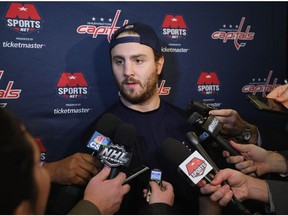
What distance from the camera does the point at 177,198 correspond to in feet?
4.91

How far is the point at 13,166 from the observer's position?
638 millimetres

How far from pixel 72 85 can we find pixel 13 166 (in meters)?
1.20

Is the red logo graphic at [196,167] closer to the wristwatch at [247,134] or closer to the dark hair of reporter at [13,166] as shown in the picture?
the dark hair of reporter at [13,166]

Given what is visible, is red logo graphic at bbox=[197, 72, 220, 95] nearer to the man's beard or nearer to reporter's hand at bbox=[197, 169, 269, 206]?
the man's beard

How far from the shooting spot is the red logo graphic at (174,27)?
1992 millimetres

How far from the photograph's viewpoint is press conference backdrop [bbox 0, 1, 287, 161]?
1689mm

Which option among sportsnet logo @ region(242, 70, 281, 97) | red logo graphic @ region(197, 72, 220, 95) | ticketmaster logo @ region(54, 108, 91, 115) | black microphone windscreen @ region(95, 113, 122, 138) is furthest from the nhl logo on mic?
sportsnet logo @ region(242, 70, 281, 97)

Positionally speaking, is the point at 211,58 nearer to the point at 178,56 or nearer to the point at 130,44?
the point at 178,56

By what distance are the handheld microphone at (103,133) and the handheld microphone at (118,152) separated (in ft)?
0.13

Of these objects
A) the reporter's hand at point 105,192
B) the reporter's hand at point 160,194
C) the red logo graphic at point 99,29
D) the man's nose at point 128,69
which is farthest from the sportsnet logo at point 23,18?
the reporter's hand at point 160,194

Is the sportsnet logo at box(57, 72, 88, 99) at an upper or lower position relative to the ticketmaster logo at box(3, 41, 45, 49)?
lower

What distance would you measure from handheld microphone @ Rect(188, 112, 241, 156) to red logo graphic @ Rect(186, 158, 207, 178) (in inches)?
11.5

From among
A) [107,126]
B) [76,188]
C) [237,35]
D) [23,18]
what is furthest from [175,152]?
[237,35]

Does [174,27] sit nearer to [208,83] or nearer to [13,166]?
[208,83]
